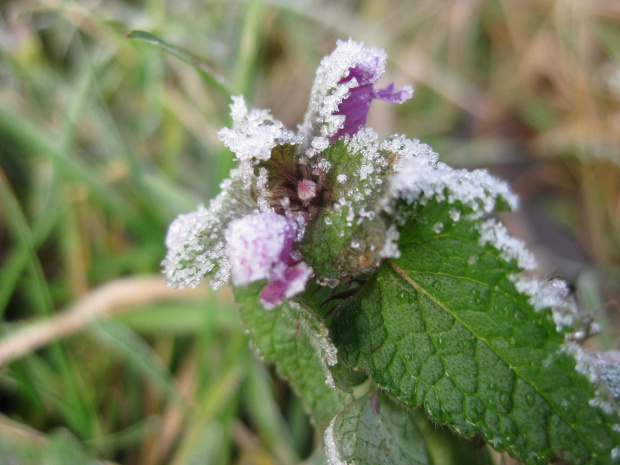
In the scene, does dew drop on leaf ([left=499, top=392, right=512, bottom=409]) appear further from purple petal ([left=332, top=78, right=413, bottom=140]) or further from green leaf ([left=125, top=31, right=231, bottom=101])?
green leaf ([left=125, top=31, right=231, bottom=101])

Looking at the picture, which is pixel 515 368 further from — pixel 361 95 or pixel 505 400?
pixel 361 95

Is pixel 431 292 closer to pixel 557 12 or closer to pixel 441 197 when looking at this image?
pixel 441 197

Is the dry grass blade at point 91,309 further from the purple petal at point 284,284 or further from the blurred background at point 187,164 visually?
the purple petal at point 284,284

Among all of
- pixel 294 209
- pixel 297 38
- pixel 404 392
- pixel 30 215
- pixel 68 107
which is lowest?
pixel 404 392

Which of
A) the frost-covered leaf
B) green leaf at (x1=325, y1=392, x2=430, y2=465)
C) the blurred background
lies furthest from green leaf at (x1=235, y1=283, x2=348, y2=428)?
the blurred background

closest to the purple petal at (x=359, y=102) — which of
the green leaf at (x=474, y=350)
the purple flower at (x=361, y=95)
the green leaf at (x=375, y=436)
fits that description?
the purple flower at (x=361, y=95)

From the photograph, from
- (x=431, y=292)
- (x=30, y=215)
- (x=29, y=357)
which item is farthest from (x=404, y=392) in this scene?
(x=30, y=215)
